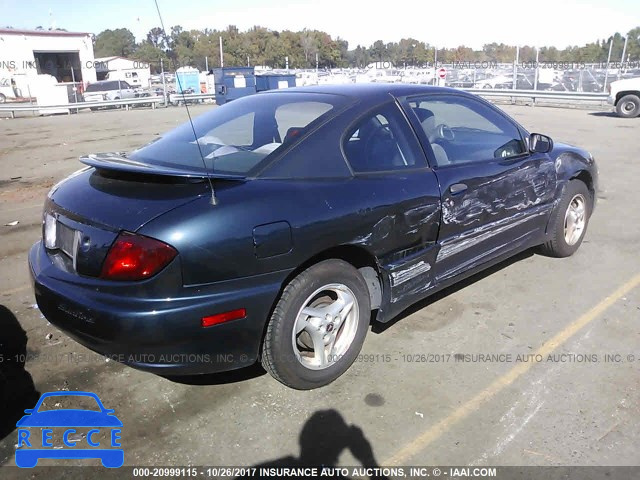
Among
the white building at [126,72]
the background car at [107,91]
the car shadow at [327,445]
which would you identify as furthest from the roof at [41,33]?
the car shadow at [327,445]

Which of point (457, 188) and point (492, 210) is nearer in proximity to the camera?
point (457, 188)

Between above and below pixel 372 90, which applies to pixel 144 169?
below

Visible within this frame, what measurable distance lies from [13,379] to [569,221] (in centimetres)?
449

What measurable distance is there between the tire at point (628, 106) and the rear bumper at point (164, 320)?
18306 mm

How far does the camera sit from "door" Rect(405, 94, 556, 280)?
136 inches

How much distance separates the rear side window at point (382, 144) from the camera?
3.06m

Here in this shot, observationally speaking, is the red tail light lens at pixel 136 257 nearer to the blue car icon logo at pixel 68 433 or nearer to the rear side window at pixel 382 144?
the blue car icon logo at pixel 68 433

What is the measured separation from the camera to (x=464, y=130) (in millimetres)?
4156

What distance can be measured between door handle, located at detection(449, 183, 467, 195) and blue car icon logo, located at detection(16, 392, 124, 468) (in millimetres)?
2396

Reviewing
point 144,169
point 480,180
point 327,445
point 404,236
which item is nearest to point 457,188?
point 480,180

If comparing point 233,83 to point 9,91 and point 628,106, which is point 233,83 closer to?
point 628,106

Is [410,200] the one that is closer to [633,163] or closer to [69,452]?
[69,452]

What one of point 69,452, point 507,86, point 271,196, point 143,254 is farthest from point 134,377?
point 507,86

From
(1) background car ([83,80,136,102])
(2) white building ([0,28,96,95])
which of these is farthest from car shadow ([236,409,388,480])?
(2) white building ([0,28,96,95])
